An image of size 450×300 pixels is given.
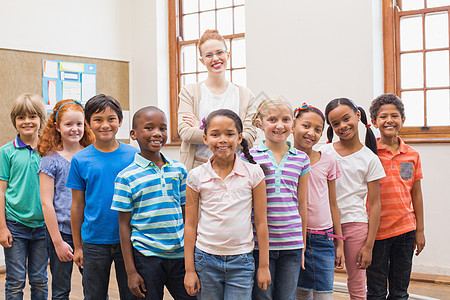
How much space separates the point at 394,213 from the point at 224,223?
931mm

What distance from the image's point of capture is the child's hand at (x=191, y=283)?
168 centimetres

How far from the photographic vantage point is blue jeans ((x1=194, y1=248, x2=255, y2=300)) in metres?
1.65

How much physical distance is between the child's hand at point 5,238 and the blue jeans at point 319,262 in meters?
1.37

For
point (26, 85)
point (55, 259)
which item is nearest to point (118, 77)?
point (26, 85)

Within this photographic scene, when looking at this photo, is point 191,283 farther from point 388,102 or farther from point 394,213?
point 388,102

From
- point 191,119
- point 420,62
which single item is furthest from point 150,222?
point 420,62

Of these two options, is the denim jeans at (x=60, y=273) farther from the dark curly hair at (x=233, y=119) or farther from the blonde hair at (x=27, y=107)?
the dark curly hair at (x=233, y=119)

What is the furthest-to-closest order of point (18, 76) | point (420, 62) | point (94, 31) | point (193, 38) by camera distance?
point (193, 38)
point (94, 31)
point (18, 76)
point (420, 62)

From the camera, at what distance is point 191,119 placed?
88.2 inches

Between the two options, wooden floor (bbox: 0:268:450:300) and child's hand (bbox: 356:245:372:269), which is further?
wooden floor (bbox: 0:268:450:300)

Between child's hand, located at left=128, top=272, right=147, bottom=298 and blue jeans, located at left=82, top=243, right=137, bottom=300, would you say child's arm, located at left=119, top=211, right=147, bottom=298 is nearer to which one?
child's hand, located at left=128, top=272, right=147, bottom=298

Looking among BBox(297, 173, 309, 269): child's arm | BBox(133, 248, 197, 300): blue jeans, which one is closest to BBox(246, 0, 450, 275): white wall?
BBox(297, 173, 309, 269): child's arm

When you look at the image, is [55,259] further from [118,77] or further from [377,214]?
[118,77]

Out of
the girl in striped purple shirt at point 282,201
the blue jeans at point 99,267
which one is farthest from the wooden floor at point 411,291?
the girl in striped purple shirt at point 282,201
